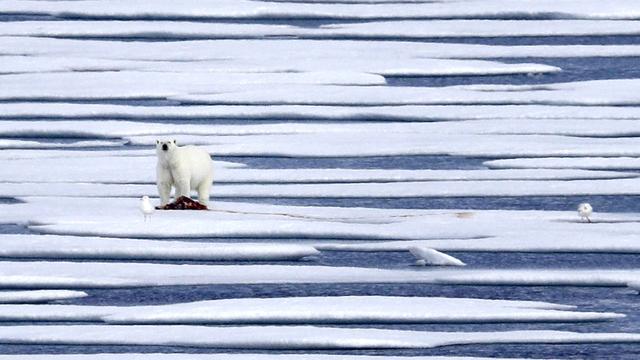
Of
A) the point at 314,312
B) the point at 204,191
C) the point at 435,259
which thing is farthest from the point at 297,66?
the point at 314,312

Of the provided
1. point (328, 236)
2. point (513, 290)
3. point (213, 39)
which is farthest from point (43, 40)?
point (513, 290)

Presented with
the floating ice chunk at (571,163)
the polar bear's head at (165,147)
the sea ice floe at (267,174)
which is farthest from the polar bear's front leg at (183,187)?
the floating ice chunk at (571,163)

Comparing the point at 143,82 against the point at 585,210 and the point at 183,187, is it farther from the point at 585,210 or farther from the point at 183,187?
the point at 585,210

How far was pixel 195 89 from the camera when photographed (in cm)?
871

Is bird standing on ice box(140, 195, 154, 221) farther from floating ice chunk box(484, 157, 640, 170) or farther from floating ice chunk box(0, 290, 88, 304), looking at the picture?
floating ice chunk box(484, 157, 640, 170)

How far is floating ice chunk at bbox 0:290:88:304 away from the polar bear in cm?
111

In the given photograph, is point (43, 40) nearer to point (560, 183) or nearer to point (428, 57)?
point (428, 57)

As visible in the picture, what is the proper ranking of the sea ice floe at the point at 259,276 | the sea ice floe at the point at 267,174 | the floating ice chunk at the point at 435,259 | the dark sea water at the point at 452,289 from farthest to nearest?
1. the sea ice floe at the point at 267,174
2. the floating ice chunk at the point at 435,259
3. the sea ice floe at the point at 259,276
4. the dark sea water at the point at 452,289

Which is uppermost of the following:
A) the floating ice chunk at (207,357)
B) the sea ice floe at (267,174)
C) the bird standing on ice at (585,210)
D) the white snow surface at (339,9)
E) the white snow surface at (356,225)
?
the white snow surface at (339,9)

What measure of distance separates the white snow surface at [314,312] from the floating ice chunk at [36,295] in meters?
0.08

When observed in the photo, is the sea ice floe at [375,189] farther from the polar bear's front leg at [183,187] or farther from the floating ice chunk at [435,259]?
the floating ice chunk at [435,259]

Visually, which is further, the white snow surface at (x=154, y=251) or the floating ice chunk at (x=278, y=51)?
the floating ice chunk at (x=278, y=51)

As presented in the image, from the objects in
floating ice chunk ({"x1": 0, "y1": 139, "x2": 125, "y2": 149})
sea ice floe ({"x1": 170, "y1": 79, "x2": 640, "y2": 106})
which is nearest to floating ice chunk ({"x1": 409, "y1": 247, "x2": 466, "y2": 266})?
floating ice chunk ({"x1": 0, "y1": 139, "x2": 125, "y2": 149})

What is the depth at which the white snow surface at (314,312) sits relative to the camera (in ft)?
18.6
